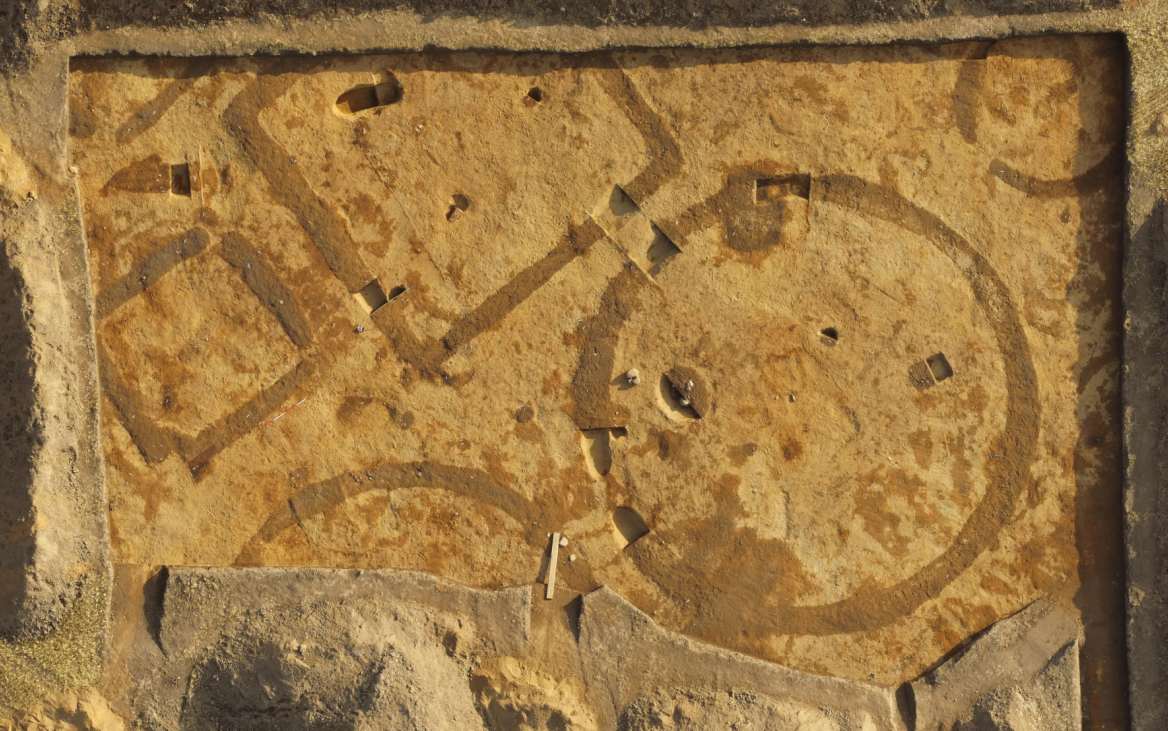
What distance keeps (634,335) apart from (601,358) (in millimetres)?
215

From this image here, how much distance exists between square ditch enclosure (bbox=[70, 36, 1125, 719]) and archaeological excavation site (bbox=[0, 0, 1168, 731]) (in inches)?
0.8

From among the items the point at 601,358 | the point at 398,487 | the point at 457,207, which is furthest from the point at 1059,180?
the point at 398,487

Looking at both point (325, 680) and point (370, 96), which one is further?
point (370, 96)

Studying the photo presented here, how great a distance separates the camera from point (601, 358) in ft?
18.3

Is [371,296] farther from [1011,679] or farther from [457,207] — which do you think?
[1011,679]

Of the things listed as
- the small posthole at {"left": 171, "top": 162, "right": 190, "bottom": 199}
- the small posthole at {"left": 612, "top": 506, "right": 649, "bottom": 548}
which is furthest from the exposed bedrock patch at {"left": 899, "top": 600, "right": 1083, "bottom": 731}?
the small posthole at {"left": 171, "top": 162, "right": 190, "bottom": 199}

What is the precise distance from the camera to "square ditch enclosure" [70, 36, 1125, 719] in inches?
217

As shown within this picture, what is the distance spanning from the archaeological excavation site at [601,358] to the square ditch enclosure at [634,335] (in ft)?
0.06

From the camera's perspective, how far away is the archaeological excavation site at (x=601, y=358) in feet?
17.9

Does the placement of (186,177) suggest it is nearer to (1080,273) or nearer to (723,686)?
(723,686)

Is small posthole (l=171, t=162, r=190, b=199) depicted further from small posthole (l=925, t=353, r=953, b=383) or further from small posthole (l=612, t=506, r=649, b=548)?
small posthole (l=925, t=353, r=953, b=383)

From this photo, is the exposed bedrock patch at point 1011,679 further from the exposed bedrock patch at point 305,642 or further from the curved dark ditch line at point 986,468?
the exposed bedrock patch at point 305,642

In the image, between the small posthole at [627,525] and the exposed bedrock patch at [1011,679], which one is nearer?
the exposed bedrock patch at [1011,679]

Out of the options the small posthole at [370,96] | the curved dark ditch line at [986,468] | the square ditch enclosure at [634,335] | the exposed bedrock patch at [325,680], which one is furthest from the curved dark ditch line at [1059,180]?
the exposed bedrock patch at [325,680]
